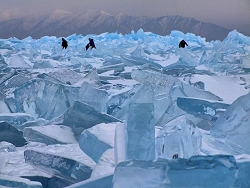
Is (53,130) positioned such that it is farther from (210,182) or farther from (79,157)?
(210,182)

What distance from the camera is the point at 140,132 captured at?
1.34 m

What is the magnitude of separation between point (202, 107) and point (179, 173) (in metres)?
1.00

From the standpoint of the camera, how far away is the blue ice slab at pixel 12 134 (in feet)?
6.11

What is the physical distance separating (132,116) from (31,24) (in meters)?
1.75

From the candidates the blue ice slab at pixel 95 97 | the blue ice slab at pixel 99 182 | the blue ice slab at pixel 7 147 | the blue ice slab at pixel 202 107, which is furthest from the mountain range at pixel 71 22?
the blue ice slab at pixel 99 182

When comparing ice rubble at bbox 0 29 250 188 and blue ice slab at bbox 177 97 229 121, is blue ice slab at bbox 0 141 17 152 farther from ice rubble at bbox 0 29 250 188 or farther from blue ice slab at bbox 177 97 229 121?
blue ice slab at bbox 177 97 229 121

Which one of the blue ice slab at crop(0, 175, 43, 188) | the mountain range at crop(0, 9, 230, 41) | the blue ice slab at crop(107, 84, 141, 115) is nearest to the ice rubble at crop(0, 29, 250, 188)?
the blue ice slab at crop(107, 84, 141, 115)

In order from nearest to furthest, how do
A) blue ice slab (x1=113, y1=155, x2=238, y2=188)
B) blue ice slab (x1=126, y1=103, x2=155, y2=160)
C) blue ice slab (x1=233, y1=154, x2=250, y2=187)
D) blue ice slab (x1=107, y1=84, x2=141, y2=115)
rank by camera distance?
blue ice slab (x1=113, y1=155, x2=238, y2=188), blue ice slab (x1=233, y1=154, x2=250, y2=187), blue ice slab (x1=126, y1=103, x2=155, y2=160), blue ice slab (x1=107, y1=84, x2=141, y2=115)

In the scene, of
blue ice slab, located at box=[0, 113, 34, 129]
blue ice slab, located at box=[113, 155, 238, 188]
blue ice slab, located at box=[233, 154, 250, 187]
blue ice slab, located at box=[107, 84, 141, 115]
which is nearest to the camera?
blue ice slab, located at box=[113, 155, 238, 188]

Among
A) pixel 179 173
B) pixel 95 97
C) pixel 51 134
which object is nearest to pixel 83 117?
pixel 51 134

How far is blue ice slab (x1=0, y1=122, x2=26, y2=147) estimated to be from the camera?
1.86 m

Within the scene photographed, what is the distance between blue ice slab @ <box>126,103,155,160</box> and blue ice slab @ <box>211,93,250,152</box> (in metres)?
0.53

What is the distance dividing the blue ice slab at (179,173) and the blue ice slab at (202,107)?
872 millimetres

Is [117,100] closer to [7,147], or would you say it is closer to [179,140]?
[7,147]
